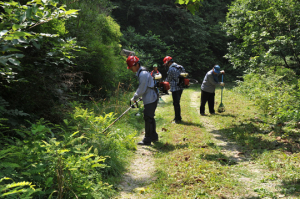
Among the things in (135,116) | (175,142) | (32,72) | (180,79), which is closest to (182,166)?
(175,142)

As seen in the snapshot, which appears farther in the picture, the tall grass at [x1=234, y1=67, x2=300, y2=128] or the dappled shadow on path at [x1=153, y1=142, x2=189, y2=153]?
the tall grass at [x1=234, y1=67, x2=300, y2=128]

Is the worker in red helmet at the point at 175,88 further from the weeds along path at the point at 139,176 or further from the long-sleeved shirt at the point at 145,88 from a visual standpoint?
the weeds along path at the point at 139,176

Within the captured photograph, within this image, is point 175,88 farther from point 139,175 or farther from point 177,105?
Answer: point 139,175

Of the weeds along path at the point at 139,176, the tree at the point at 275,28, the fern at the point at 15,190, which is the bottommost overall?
the weeds along path at the point at 139,176

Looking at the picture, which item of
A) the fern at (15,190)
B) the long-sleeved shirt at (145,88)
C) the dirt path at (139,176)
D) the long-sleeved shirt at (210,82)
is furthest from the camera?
the long-sleeved shirt at (210,82)

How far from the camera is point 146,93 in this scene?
6633mm

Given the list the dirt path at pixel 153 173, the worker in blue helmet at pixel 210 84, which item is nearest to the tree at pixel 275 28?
the worker in blue helmet at pixel 210 84

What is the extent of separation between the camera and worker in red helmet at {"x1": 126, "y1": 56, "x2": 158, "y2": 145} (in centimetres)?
644

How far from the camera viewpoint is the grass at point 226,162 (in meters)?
3.99

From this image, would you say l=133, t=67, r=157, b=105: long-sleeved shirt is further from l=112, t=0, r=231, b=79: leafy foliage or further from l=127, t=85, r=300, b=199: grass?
l=112, t=0, r=231, b=79: leafy foliage

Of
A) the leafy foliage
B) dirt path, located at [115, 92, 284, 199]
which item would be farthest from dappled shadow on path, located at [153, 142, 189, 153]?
the leafy foliage

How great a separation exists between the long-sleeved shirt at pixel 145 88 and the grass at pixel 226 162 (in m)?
1.26

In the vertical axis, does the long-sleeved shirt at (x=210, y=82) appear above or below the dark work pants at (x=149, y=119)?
above

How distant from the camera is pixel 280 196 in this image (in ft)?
12.1
